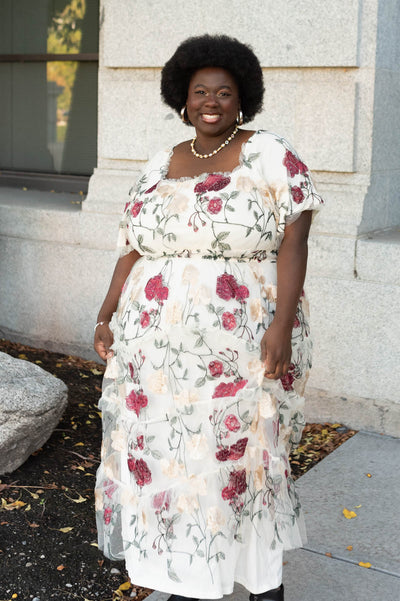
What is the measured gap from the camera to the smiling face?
9.77ft

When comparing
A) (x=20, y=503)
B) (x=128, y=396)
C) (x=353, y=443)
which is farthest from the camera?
(x=353, y=443)

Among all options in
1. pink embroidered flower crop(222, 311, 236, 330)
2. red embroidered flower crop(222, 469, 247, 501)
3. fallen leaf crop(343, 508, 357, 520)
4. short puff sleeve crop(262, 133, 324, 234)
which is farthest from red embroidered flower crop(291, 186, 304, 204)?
fallen leaf crop(343, 508, 357, 520)

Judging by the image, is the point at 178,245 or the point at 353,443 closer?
the point at 178,245

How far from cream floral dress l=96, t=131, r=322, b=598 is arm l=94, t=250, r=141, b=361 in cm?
18

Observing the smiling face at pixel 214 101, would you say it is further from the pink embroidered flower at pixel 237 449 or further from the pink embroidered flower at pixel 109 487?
the pink embroidered flower at pixel 109 487

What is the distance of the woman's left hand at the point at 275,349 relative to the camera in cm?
285

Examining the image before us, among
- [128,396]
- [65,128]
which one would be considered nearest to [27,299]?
[65,128]

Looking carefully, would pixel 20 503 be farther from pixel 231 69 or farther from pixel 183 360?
pixel 231 69

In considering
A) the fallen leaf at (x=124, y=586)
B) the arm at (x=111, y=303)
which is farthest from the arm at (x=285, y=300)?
the fallen leaf at (x=124, y=586)

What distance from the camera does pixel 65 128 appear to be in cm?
766

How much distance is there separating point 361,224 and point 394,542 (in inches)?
76.1

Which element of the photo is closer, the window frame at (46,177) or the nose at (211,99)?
the nose at (211,99)

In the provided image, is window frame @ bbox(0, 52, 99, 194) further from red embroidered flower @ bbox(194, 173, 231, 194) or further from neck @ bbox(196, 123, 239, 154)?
red embroidered flower @ bbox(194, 173, 231, 194)

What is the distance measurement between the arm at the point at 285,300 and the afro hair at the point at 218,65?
0.51 m
